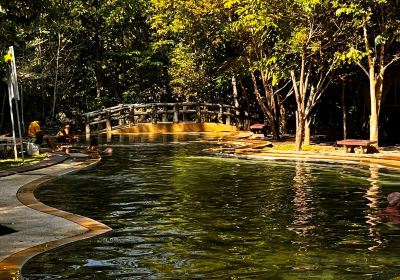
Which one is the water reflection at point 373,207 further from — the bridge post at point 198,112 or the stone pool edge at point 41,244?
the bridge post at point 198,112

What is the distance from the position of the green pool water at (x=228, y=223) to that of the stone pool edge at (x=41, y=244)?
138mm

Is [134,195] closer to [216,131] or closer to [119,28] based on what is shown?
[216,131]

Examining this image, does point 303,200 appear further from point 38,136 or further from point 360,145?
point 38,136

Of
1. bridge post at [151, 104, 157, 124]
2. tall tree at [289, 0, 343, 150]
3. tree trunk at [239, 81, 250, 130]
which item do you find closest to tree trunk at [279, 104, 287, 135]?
tree trunk at [239, 81, 250, 130]

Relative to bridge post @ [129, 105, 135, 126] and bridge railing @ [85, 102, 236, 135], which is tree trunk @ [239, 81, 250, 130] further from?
bridge post @ [129, 105, 135, 126]

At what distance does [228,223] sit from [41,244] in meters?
3.55

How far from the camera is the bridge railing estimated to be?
1556 inches

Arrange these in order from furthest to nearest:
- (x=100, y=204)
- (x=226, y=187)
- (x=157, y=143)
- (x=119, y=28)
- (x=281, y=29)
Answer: (x=119, y=28) → (x=157, y=143) → (x=281, y=29) → (x=226, y=187) → (x=100, y=204)

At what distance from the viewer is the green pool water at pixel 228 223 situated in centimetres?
756

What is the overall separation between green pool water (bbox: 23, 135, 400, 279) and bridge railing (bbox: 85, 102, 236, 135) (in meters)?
20.5

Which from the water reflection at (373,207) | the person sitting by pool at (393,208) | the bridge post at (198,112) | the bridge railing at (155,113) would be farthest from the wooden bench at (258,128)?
the person sitting by pool at (393,208)

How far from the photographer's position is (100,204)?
12484 mm

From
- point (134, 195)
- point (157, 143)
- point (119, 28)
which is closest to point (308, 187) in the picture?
point (134, 195)

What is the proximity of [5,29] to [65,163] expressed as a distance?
4.91 metres
